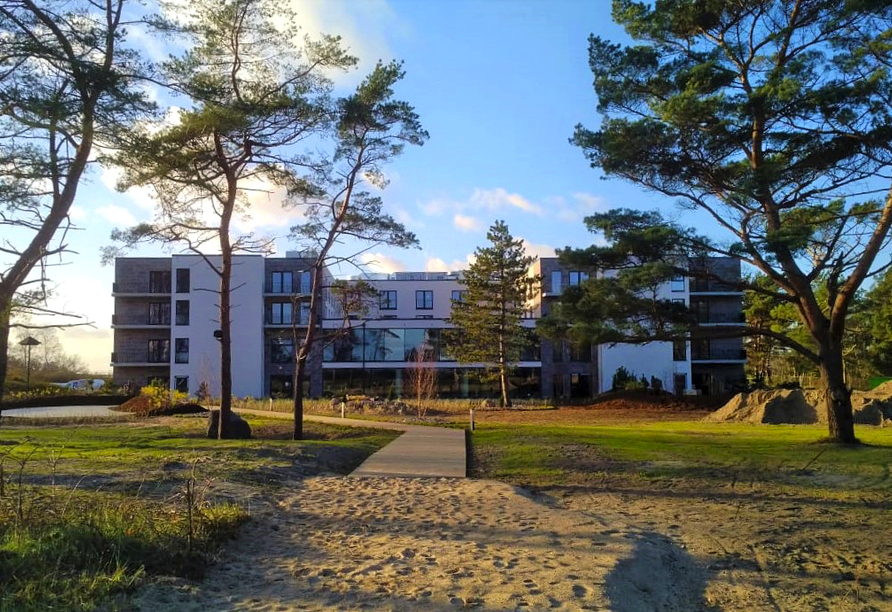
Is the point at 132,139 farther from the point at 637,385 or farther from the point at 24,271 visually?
the point at 637,385

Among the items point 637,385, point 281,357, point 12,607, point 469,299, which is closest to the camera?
point 12,607

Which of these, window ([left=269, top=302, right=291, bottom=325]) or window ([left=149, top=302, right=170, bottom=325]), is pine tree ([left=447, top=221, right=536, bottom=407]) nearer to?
window ([left=269, top=302, right=291, bottom=325])

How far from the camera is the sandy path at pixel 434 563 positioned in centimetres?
536

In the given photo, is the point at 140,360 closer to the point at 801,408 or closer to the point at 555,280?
the point at 555,280

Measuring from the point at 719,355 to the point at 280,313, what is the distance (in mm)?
33214

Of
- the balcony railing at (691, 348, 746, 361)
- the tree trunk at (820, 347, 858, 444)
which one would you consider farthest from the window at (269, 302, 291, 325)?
the tree trunk at (820, 347, 858, 444)

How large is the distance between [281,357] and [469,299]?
19.2 metres

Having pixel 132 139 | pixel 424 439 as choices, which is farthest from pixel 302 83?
pixel 424 439

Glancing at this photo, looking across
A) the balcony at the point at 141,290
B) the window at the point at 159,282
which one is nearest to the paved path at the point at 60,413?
the balcony at the point at 141,290

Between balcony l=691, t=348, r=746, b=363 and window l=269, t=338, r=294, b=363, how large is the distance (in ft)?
98.8

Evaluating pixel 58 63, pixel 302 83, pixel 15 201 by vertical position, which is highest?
pixel 302 83

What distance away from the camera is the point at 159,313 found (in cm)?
5547

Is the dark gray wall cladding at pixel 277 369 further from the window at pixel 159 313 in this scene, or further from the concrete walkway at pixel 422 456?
the concrete walkway at pixel 422 456

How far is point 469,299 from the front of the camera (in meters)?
41.4
